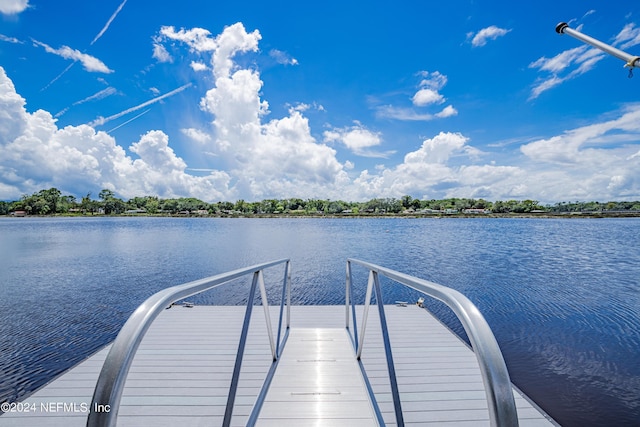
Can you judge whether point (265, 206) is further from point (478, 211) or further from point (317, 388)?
point (317, 388)

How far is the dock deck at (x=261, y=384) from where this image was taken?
248 centimetres

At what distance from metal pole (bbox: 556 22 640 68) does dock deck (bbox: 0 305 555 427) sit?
919 centimetres

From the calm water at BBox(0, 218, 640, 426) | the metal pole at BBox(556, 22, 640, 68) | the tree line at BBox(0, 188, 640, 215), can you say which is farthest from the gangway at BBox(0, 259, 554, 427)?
the tree line at BBox(0, 188, 640, 215)

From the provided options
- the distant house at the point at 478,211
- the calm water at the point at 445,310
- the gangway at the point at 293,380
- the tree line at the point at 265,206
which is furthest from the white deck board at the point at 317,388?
the distant house at the point at 478,211

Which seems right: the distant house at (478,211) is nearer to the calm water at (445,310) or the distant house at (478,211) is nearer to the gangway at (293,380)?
the calm water at (445,310)

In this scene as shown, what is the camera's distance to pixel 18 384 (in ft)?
14.9

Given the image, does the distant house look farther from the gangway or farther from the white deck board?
the white deck board

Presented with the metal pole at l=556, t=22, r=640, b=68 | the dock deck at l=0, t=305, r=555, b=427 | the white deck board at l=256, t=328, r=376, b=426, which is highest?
the metal pole at l=556, t=22, r=640, b=68

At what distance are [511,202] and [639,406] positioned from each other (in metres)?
123

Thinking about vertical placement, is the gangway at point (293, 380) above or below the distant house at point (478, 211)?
below

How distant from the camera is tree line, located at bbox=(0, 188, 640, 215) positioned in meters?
94.6

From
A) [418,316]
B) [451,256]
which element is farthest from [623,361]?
[451,256]

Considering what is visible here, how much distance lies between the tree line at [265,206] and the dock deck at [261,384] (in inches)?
3881

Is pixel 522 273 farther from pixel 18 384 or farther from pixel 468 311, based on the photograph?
pixel 18 384
